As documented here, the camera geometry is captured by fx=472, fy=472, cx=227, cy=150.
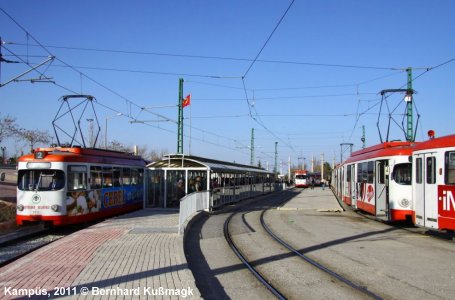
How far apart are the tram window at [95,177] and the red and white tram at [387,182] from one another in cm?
1159

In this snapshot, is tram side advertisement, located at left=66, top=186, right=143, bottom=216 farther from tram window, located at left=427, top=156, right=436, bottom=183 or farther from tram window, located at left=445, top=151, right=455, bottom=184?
tram window, located at left=445, top=151, right=455, bottom=184

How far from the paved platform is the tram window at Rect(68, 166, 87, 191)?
398 cm

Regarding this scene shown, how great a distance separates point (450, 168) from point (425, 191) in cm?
144

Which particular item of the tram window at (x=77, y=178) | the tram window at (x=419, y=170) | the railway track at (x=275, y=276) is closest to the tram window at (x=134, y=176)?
the tram window at (x=77, y=178)

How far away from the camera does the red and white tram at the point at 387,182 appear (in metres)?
17.7

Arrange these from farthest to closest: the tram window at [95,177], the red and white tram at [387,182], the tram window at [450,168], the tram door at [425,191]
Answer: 1. the tram window at [95,177]
2. the red and white tram at [387,182]
3. the tram door at [425,191]
4. the tram window at [450,168]

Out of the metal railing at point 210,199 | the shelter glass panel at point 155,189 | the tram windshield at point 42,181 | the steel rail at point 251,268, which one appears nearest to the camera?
the steel rail at point 251,268

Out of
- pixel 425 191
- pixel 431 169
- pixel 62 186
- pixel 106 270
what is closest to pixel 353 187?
pixel 425 191

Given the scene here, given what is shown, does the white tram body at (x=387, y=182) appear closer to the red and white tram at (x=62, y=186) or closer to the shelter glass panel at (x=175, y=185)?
the shelter glass panel at (x=175, y=185)

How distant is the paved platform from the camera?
7.15 m

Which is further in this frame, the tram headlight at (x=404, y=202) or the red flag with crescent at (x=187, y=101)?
the red flag with crescent at (x=187, y=101)

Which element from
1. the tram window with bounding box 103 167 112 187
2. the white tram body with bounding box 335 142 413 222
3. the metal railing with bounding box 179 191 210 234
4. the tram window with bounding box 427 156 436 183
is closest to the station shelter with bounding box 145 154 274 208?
the metal railing with bounding box 179 191 210 234

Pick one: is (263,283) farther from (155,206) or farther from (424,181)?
(155,206)

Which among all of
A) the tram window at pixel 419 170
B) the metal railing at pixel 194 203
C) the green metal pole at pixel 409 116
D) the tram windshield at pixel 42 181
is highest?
the green metal pole at pixel 409 116
